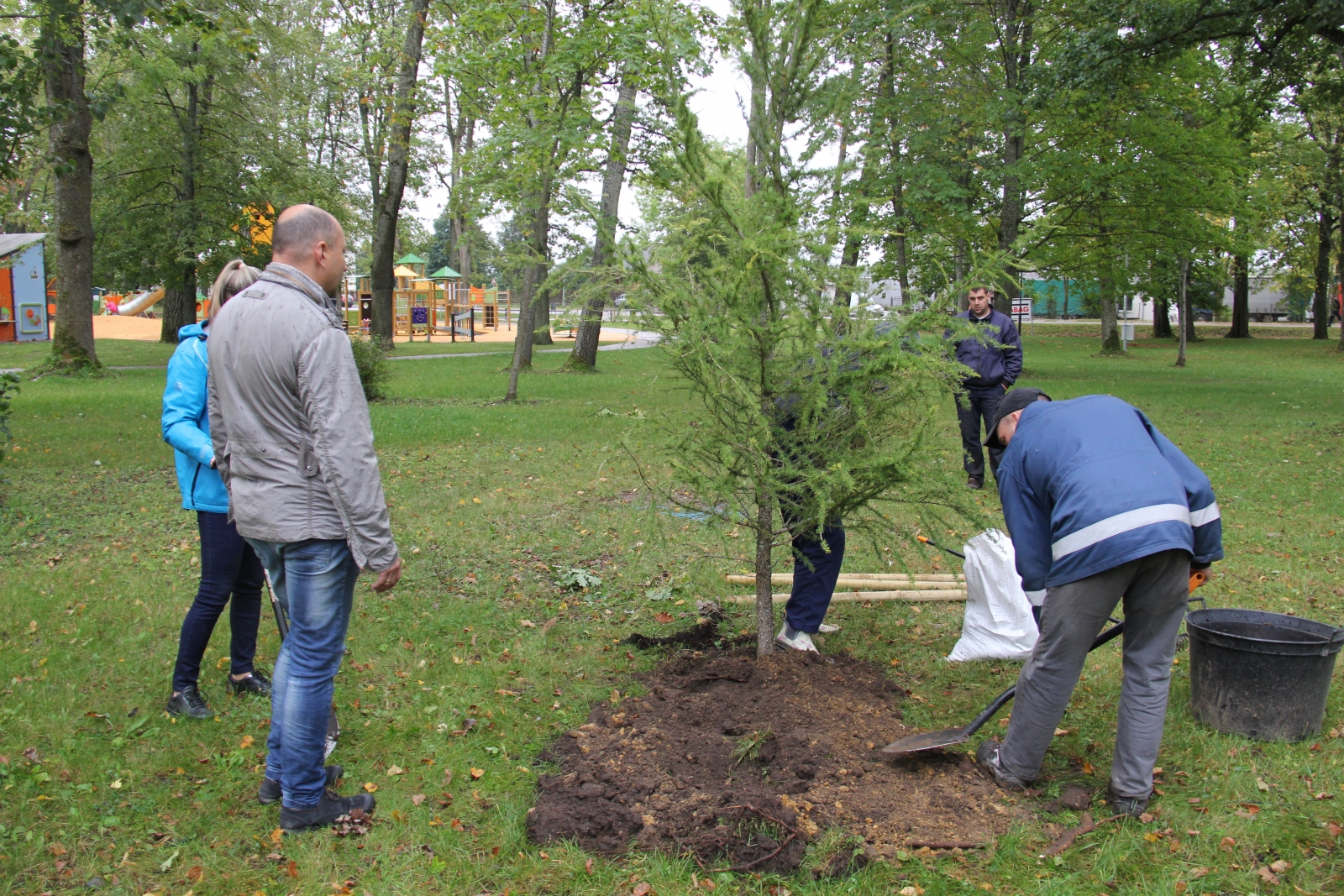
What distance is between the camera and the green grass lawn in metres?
3.01

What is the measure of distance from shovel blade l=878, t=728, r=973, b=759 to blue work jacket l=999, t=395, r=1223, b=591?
0.66 metres

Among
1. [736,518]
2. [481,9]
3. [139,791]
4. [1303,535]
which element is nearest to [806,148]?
[736,518]

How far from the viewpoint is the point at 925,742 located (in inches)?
140

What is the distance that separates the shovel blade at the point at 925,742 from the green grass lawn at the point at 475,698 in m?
0.40

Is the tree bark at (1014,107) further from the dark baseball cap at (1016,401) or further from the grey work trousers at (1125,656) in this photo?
the grey work trousers at (1125,656)

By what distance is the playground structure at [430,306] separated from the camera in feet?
116

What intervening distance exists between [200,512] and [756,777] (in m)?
2.54

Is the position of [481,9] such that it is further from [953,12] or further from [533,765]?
[533,765]

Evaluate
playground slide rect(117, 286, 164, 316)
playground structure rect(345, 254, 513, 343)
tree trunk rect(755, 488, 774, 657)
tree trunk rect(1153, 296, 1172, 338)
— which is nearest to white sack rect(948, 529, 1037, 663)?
tree trunk rect(755, 488, 774, 657)

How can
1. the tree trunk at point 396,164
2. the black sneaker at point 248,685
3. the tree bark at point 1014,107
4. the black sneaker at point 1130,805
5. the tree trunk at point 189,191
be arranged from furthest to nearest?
1. the tree trunk at point 189,191
2. the tree trunk at point 396,164
3. the tree bark at point 1014,107
4. the black sneaker at point 248,685
5. the black sneaker at point 1130,805

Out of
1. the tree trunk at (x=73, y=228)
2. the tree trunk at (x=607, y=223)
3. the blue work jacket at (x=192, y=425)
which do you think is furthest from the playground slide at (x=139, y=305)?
the blue work jacket at (x=192, y=425)

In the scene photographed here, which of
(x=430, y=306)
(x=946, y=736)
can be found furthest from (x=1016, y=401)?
(x=430, y=306)

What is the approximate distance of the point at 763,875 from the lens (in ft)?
9.70

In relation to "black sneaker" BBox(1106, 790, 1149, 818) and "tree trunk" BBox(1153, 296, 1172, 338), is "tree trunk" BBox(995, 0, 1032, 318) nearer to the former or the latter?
"black sneaker" BBox(1106, 790, 1149, 818)
